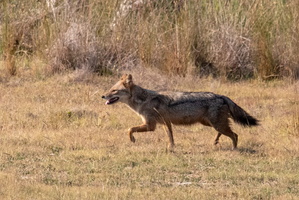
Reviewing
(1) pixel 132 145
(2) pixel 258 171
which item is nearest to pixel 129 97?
(1) pixel 132 145

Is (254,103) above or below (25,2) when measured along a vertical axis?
below

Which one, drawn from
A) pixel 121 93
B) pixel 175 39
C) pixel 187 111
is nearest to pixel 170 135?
pixel 187 111

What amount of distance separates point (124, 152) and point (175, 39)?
20.3ft

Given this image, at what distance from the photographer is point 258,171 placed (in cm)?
882

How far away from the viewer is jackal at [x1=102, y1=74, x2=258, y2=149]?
1023cm

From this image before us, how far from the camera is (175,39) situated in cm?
1560

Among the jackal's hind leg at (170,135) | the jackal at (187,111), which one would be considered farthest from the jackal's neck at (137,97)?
the jackal's hind leg at (170,135)

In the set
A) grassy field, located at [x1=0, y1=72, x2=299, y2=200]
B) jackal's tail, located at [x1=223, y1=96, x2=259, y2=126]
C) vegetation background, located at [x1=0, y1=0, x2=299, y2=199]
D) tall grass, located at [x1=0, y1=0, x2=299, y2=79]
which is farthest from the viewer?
tall grass, located at [x1=0, y1=0, x2=299, y2=79]

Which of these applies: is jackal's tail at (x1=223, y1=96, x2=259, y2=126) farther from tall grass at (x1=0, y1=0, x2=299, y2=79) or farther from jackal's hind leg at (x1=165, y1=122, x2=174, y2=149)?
tall grass at (x1=0, y1=0, x2=299, y2=79)

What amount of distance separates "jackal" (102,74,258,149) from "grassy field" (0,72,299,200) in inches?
11.8

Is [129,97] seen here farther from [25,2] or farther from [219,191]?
[25,2]

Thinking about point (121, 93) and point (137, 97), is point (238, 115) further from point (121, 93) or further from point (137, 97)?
point (121, 93)

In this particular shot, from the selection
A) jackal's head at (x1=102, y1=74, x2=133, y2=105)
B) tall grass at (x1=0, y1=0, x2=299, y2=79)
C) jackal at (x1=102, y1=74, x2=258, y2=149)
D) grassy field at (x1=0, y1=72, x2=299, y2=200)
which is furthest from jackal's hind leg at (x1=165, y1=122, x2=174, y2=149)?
tall grass at (x1=0, y1=0, x2=299, y2=79)

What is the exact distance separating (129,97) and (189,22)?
540 centimetres
